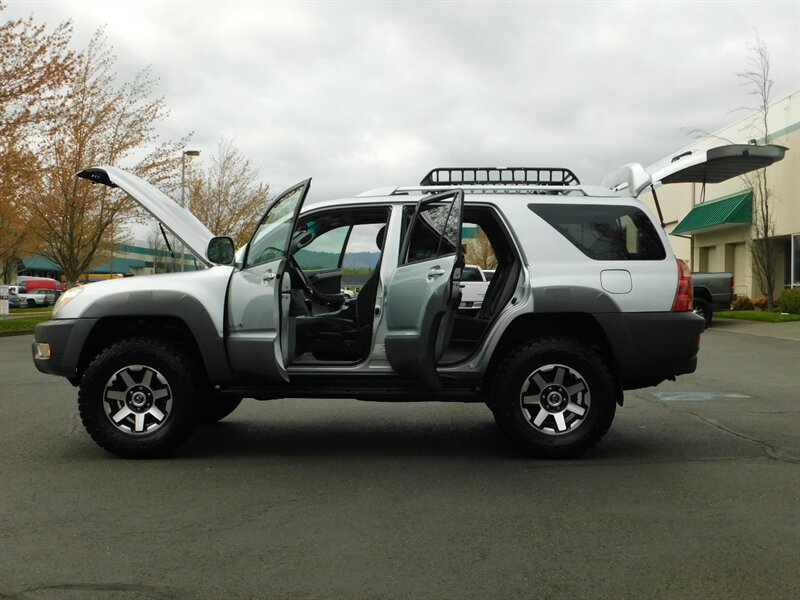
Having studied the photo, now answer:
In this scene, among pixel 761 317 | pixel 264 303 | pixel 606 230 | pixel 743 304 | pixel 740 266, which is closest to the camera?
pixel 264 303

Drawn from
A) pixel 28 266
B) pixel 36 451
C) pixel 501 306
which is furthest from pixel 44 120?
pixel 28 266

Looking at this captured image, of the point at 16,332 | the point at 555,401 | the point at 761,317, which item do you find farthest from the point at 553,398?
the point at 16,332

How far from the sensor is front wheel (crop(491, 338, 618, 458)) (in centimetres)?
595

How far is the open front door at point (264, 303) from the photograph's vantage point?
595 centimetres

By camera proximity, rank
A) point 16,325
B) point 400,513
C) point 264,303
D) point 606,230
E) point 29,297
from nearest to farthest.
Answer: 1. point 400,513
2. point 264,303
3. point 606,230
4. point 16,325
5. point 29,297

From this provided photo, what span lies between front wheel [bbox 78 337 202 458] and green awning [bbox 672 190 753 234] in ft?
84.3

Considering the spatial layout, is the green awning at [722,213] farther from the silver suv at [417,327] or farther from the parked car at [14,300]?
the parked car at [14,300]

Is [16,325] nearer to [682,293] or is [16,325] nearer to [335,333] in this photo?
[335,333]

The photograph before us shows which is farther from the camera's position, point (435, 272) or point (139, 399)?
point (139, 399)

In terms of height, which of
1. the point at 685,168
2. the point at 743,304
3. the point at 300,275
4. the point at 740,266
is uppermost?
the point at 685,168

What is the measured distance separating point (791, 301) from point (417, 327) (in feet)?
72.7

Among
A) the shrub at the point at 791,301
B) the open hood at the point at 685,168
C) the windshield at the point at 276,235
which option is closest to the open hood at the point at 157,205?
the windshield at the point at 276,235

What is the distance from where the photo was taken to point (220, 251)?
601 cm

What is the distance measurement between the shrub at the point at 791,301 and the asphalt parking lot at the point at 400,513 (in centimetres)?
1841
